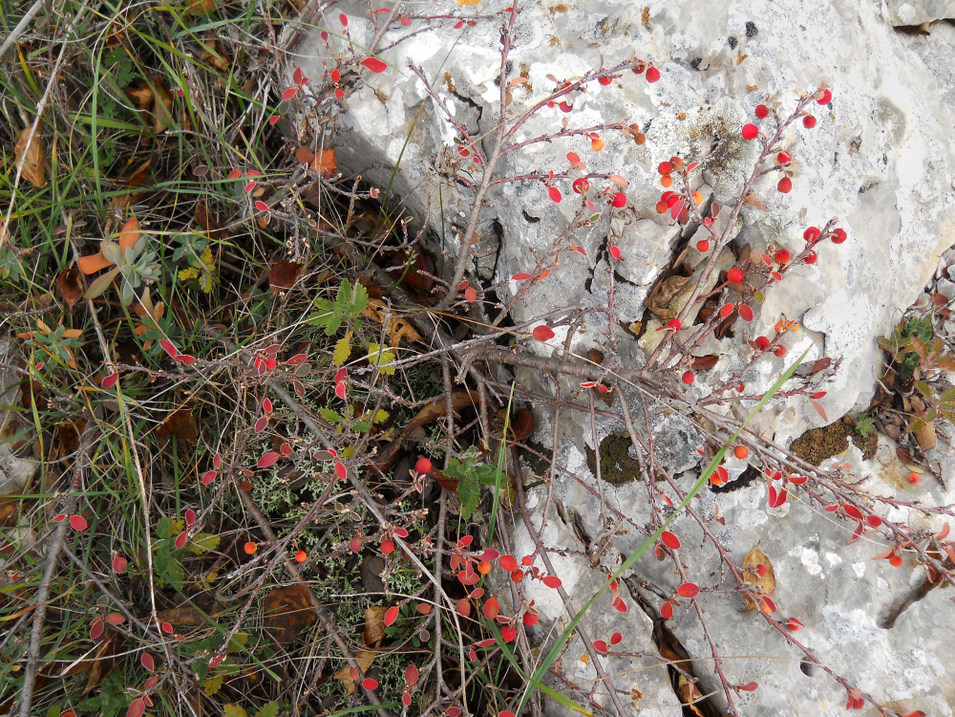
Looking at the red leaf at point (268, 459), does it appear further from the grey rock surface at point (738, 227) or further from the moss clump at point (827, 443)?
the moss clump at point (827, 443)

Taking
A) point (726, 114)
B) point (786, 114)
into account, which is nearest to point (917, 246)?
point (786, 114)

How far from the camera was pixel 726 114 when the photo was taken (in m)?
2.40

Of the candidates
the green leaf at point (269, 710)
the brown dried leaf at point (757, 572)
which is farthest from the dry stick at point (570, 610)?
the green leaf at point (269, 710)

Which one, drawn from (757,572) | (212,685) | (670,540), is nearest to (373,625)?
(212,685)

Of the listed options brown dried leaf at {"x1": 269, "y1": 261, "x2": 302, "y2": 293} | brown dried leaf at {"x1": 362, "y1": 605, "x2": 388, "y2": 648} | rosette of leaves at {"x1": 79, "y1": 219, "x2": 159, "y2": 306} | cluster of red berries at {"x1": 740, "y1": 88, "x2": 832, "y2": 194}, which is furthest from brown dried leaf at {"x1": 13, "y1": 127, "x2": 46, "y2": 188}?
cluster of red berries at {"x1": 740, "y1": 88, "x2": 832, "y2": 194}

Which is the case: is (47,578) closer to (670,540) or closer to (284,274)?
(284,274)

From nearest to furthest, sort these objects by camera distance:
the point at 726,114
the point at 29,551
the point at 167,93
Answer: the point at 726,114 → the point at 29,551 → the point at 167,93

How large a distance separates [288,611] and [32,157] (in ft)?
7.18

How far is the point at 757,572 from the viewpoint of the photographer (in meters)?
2.45

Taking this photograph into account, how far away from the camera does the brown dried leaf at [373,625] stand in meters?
2.65

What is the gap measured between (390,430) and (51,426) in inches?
58.1

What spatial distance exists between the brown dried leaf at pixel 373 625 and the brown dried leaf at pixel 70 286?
5.81 ft

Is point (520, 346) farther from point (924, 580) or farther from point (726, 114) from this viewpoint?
point (924, 580)

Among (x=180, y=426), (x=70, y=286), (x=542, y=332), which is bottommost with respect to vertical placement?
(x=180, y=426)
